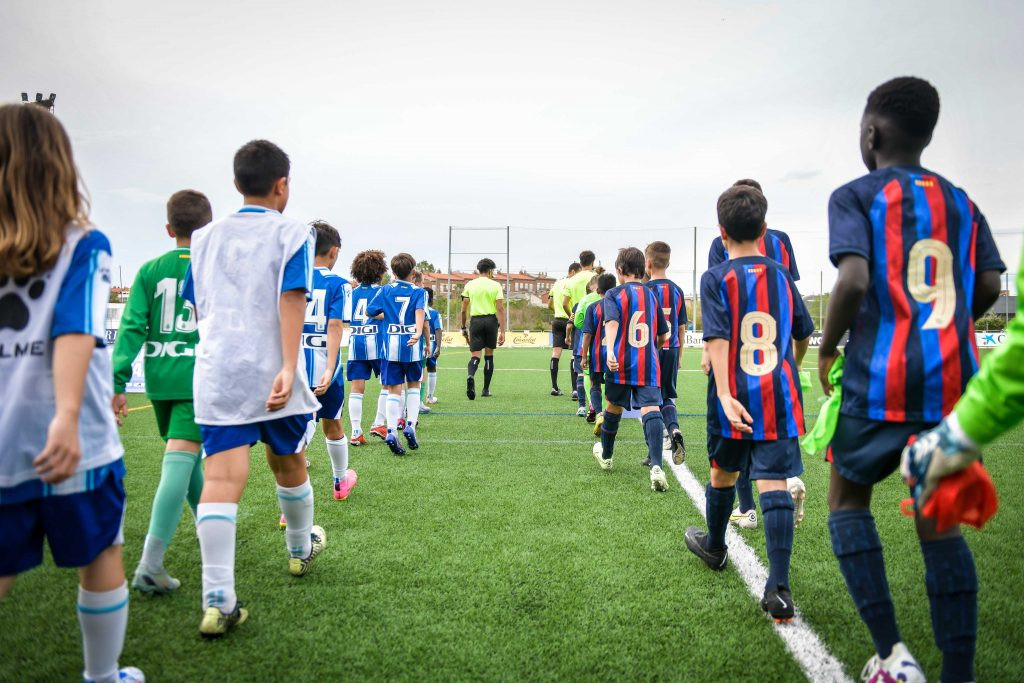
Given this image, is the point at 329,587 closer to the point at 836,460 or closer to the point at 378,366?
the point at 836,460

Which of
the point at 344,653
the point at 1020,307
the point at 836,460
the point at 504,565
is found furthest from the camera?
the point at 504,565

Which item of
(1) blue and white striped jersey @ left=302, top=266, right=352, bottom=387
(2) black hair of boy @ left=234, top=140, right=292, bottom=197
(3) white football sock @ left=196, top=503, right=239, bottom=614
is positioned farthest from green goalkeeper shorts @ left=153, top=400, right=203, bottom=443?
(1) blue and white striped jersey @ left=302, top=266, right=352, bottom=387

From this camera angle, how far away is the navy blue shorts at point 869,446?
1.96 metres

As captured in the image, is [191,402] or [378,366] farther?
[378,366]

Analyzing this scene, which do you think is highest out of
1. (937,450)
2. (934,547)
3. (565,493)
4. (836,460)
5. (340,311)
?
(340,311)

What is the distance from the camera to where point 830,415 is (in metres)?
2.12

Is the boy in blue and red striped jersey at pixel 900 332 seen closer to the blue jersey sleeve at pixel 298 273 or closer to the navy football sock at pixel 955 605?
the navy football sock at pixel 955 605

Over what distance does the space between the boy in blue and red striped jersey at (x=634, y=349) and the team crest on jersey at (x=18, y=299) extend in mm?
3827

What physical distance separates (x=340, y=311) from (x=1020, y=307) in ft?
11.8

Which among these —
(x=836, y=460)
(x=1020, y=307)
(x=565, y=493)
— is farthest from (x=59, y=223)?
(x=565, y=493)

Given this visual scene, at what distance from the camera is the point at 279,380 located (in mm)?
2504

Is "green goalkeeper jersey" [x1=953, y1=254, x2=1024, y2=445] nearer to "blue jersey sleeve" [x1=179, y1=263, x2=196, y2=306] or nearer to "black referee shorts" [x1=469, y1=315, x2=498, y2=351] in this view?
"blue jersey sleeve" [x1=179, y1=263, x2=196, y2=306]

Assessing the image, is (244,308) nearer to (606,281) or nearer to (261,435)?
(261,435)

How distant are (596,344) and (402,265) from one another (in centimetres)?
221
